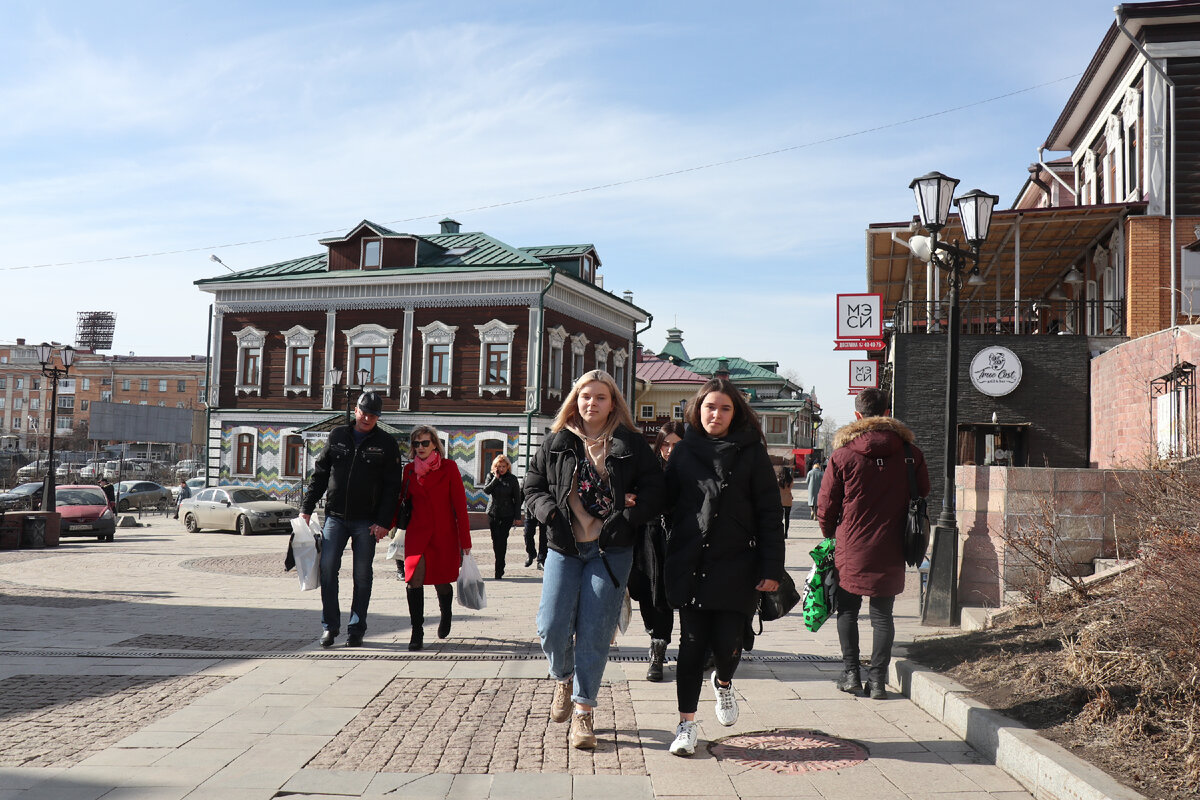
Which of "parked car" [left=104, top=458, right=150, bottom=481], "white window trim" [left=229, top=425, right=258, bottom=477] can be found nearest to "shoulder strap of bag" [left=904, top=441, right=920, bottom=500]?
"white window trim" [left=229, top=425, right=258, bottom=477]

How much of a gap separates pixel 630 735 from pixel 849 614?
1738 mm

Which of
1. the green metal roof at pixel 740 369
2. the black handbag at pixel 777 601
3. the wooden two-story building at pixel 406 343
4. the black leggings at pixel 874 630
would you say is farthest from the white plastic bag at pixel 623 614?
the green metal roof at pixel 740 369

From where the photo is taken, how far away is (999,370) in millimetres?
18469

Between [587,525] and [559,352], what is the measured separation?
30.2m

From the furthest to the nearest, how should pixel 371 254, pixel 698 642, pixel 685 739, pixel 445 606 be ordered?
pixel 371 254 < pixel 445 606 < pixel 698 642 < pixel 685 739

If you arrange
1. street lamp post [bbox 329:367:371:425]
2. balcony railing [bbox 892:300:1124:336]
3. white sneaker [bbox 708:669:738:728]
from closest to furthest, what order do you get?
1. white sneaker [bbox 708:669:738:728]
2. balcony railing [bbox 892:300:1124:336]
3. street lamp post [bbox 329:367:371:425]

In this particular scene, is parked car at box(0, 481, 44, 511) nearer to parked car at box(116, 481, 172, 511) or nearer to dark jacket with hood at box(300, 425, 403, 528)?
parked car at box(116, 481, 172, 511)

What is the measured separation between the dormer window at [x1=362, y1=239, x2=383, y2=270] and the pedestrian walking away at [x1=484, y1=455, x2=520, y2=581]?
23.1 metres

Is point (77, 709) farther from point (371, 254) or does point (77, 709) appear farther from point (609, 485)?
point (371, 254)

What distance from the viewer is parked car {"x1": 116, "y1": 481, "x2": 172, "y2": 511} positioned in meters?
41.2

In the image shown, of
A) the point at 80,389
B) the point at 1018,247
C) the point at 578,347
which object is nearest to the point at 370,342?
the point at 578,347

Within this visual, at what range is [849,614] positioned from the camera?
6.16 metres

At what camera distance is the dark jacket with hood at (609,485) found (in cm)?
492

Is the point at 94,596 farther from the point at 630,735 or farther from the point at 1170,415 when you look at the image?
the point at 1170,415
